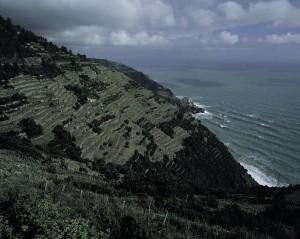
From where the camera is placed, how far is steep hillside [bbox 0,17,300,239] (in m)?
12.2

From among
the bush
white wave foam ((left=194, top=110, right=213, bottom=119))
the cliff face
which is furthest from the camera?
white wave foam ((left=194, top=110, right=213, bottom=119))

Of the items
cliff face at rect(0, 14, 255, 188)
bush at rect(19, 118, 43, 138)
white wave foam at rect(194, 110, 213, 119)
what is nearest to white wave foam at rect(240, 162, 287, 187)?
cliff face at rect(0, 14, 255, 188)

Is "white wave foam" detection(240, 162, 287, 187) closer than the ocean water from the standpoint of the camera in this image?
Yes

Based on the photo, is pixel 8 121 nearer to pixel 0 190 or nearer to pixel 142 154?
pixel 142 154

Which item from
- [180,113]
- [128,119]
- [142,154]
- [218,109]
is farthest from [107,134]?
[218,109]

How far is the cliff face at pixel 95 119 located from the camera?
5441 cm

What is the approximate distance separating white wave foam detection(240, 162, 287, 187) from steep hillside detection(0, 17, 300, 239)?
10.2ft

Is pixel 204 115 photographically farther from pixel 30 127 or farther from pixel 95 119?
pixel 30 127

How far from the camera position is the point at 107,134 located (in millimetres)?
61281

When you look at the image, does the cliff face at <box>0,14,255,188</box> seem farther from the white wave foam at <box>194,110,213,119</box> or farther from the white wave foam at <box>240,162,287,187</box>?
the white wave foam at <box>194,110,213,119</box>

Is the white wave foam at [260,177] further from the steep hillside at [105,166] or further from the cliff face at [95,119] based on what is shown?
the cliff face at [95,119]

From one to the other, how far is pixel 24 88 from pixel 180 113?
3674 cm

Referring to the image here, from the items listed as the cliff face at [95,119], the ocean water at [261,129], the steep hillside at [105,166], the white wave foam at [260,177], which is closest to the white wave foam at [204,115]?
the ocean water at [261,129]

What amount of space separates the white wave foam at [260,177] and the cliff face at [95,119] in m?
3.96
